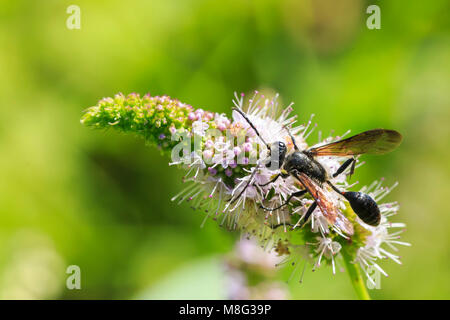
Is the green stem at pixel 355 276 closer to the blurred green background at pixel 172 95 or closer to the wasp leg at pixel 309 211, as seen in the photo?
the wasp leg at pixel 309 211

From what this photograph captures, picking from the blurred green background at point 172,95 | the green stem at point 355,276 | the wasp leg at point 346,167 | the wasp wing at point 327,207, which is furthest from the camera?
the blurred green background at point 172,95

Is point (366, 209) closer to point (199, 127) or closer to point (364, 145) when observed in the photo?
point (364, 145)

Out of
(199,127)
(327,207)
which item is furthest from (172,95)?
(327,207)

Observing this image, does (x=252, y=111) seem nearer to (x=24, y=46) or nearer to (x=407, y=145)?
(x=407, y=145)

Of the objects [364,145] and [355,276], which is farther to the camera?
[364,145]

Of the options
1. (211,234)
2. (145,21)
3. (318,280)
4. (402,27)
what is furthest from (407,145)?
(145,21)

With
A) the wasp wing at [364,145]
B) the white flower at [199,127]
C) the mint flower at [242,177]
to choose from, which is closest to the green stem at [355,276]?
the mint flower at [242,177]

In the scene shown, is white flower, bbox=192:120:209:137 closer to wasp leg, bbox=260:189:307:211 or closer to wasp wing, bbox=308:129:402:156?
wasp leg, bbox=260:189:307:211

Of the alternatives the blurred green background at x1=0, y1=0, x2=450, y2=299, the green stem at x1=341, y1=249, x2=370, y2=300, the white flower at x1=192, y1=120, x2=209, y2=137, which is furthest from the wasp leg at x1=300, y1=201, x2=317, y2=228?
the blurred green background at x1=0, y1=0, x2=450, y2=299
